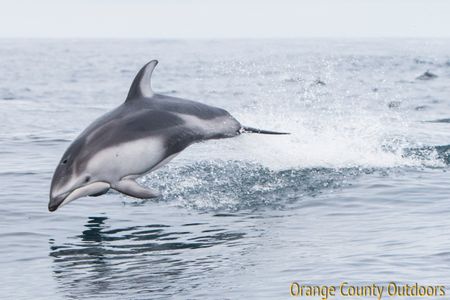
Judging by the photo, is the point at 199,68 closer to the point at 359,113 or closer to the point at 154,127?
the point at 359,113

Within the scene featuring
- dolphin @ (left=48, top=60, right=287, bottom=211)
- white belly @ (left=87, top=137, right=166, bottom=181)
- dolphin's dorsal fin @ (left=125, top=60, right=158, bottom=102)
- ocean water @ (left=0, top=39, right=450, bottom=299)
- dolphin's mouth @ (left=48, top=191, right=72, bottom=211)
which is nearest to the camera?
ocean water @ (left=0, top=39, right=450, bottom=299)

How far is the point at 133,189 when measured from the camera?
10367mm

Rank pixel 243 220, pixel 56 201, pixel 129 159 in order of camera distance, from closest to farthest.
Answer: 1. pixel 56 201
2. pixel 129 159
3. pixel 243 220

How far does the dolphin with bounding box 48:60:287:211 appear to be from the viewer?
1015 cm

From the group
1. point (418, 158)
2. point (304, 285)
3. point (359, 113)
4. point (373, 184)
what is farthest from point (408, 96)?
point (304, 285)

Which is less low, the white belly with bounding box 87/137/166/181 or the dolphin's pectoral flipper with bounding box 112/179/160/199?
the white belly with bounding box 87/137/166/181

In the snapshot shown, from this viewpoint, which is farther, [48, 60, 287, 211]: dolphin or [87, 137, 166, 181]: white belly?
[87, 137, 166, 181]: white belly

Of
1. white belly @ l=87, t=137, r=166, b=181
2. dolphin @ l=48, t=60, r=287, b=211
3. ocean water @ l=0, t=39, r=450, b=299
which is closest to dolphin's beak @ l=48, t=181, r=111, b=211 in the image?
dolphin @ l=48, t=60, r=287, b=211

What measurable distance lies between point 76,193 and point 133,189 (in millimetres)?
641

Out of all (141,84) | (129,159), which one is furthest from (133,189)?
(141,84)

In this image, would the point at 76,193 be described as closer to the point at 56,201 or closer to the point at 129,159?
the point at 56,201

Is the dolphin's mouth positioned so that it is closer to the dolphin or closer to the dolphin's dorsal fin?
the dolphin

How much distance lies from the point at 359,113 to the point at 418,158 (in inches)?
557

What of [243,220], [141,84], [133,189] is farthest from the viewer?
[243,220]
